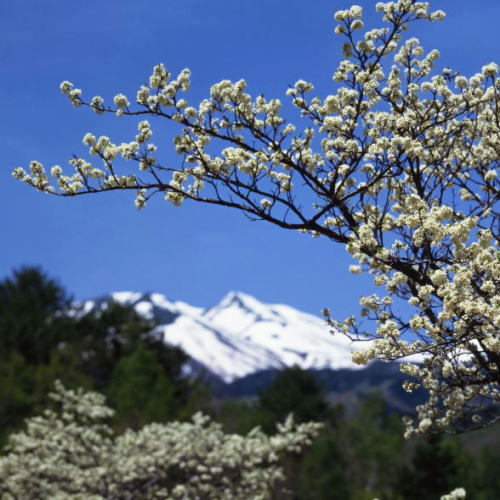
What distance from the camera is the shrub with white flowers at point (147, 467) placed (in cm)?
1587

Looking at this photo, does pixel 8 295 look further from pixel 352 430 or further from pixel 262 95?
pixel 262 95

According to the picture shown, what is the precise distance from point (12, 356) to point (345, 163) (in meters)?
34.6

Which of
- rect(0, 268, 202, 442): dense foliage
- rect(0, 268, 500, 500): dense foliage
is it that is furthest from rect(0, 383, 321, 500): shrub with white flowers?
rect(0, 268, 202, 442): dense foliage

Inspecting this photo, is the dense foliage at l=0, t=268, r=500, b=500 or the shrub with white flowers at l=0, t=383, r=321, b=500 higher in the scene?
the dense foliage at l=0, t=268, r=500, b=500

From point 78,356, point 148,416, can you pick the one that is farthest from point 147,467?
point 78,356

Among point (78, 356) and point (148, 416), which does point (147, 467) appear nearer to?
point (148, 416)

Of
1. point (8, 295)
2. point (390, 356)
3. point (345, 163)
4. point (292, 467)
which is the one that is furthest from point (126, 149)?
point (8, 295)

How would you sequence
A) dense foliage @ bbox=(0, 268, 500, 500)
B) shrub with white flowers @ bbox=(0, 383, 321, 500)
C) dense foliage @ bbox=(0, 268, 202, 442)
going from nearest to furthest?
shrub with white flowers @ bbox=(0, 383, 321, 500), dense foliage @ bbox=(0, 268, 500, 500), dense foliage @ bbox=(0, 268, 202, 442)

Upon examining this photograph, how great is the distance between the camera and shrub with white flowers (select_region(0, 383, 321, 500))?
15867 mm

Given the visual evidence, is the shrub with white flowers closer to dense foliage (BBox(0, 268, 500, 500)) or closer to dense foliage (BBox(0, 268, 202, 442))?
dense foliage (BBox(0, 268, 500, 500))

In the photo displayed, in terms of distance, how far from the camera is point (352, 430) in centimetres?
5391

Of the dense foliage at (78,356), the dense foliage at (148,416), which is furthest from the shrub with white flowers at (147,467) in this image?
the dense foliage at (78,356)

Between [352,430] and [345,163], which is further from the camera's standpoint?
[352,430]

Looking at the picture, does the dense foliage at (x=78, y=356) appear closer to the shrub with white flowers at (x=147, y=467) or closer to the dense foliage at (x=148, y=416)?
the dense foliage at (x=148, y=416)
